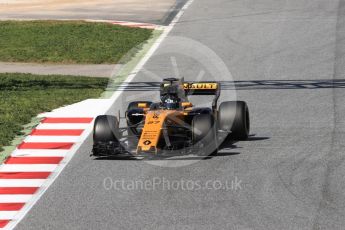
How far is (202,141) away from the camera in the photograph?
2034 centimetres

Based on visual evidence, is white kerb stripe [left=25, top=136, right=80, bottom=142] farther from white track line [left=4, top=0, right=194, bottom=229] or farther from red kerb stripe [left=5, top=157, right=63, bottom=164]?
red kerb stripe [left=5, top=157, right=63, bottom=164]

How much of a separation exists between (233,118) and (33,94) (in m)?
8.96

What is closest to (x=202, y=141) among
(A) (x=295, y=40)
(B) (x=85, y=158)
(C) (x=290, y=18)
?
(B) (x=85, y=158)

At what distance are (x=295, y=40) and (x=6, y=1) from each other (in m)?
17.0

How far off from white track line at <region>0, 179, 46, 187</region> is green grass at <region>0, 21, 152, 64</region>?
48.3 feet

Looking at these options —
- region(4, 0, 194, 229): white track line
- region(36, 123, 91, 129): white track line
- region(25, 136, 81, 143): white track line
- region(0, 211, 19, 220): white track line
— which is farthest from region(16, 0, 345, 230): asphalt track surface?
region(36, 123, 91, 129): white track line

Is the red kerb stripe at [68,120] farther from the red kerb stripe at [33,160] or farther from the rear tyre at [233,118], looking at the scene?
the rear tyre at [233,118]

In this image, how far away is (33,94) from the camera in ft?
94.5

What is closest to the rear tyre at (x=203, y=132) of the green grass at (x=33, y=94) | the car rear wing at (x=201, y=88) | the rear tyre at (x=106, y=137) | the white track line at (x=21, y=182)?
the rear tyre at (x=106, y=137)

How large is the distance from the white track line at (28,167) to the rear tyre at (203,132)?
307 cm

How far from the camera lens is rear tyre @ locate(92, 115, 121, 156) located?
2023cm

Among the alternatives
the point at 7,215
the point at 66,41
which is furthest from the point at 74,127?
the point at 66,41

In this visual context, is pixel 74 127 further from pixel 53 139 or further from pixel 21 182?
pixel 21 182

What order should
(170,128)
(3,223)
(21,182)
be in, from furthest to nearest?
(170,128) → (21,182) → (3,223)
